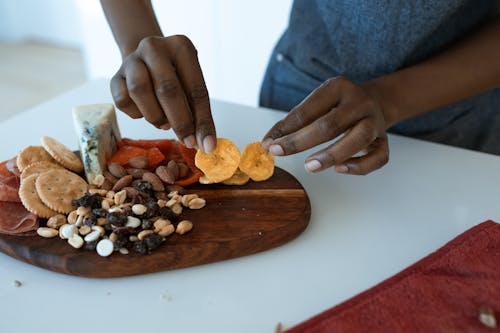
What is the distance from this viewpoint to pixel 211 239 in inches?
28.2

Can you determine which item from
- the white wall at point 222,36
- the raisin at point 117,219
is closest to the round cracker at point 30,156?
the raisin at point 117,219

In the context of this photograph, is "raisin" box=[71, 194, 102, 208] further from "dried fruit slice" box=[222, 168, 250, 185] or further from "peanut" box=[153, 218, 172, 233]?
"dried fruit slice" box=[222, 168, 250, 185]

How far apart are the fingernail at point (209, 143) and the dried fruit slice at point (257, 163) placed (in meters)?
0.08

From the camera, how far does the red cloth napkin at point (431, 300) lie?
1.92ft

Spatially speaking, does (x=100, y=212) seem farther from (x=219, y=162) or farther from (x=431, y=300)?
(x=431, y=300)

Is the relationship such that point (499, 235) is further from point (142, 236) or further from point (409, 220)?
point (142, 236)

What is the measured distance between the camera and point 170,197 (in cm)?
80

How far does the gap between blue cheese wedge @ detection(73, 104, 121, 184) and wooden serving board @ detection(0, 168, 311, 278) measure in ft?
0.52

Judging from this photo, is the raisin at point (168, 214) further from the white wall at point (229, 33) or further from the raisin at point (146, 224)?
the white wall at point (229, 33)

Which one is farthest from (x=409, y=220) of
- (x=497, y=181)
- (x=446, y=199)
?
(x=497, y=181)

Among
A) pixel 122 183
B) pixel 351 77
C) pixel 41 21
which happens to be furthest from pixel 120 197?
pixel 41 21

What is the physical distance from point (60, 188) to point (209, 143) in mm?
245

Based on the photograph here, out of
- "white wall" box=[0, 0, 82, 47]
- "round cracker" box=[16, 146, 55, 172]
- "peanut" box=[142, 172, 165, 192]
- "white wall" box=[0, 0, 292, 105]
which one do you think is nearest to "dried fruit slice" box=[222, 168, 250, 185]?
"peanut" box=[142, 172, 165, 192]

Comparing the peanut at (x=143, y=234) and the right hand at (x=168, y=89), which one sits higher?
the right hand at (x=168, y=89)
